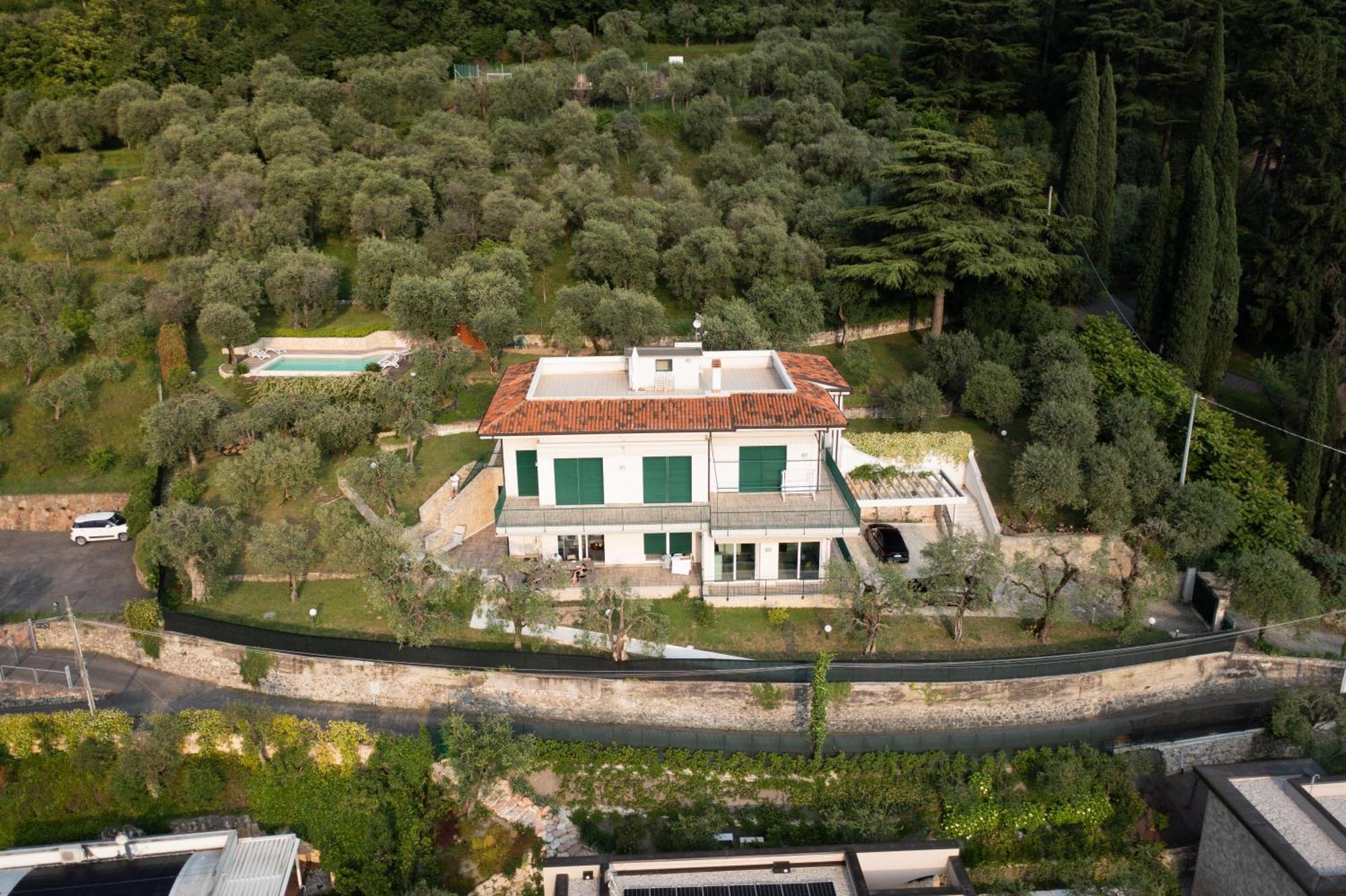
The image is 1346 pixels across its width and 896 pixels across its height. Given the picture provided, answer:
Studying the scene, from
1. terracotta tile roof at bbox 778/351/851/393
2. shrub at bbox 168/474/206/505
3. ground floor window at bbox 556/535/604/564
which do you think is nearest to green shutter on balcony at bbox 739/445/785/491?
terracotta tile roof at bbox 778/351/851/393

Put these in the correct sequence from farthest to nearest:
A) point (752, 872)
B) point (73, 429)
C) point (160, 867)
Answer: point (73, 429)
point (160, 867)
point (752, 872)

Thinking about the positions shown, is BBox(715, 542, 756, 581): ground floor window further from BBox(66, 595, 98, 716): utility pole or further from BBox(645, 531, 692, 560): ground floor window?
BBox(66, 595, 98, 716): utility pole

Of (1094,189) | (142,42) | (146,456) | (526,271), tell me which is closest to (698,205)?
(526,271)

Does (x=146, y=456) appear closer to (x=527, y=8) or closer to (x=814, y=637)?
(x=814, y=637)

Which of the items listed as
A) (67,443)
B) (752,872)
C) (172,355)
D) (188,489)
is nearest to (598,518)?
(752,872)

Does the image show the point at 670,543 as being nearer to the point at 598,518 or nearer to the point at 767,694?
the point at 598,518

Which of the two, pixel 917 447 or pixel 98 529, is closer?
pixel 917 447
